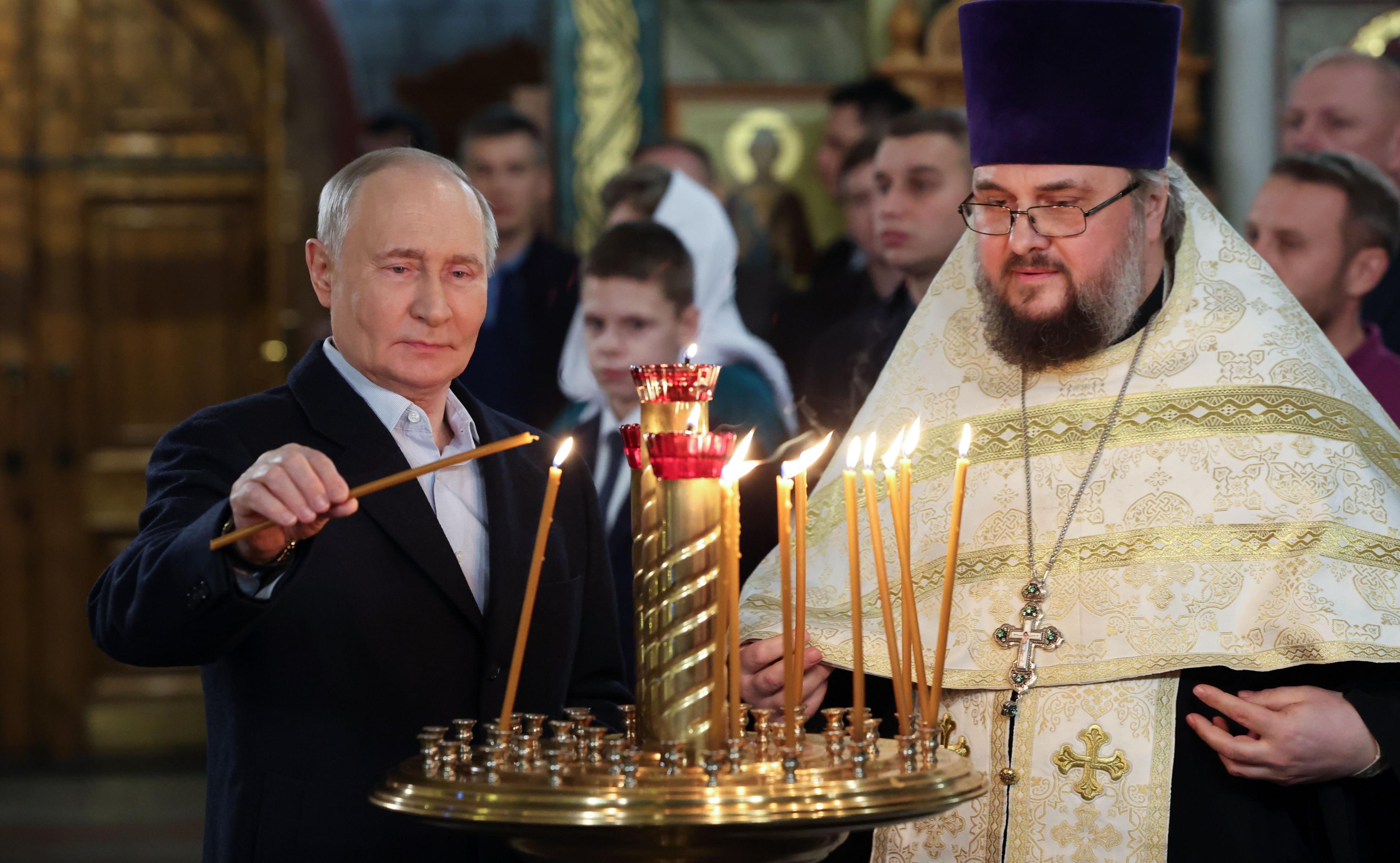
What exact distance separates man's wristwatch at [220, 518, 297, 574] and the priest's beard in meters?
1.36

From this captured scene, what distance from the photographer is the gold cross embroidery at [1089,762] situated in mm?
2801

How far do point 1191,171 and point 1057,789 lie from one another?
527 cm

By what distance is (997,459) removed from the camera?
9.93 feet

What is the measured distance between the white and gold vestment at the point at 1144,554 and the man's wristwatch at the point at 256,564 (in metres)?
0.98

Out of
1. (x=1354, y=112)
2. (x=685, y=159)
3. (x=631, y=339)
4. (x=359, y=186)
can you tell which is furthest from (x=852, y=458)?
(x=685, y=159)

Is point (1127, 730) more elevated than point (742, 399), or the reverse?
point (742, 399)

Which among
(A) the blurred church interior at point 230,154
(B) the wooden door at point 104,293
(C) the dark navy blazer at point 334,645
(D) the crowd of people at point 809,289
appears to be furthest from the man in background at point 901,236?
(B) the wooden door at point 104,293

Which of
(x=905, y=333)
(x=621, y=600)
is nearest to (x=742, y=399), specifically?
(x=621, y=600)

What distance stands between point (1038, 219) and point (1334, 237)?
6.68 feet

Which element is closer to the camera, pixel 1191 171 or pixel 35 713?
pixel 1191 171

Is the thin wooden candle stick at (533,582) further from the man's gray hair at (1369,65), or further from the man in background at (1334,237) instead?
the man's gray hair at (1369,65)

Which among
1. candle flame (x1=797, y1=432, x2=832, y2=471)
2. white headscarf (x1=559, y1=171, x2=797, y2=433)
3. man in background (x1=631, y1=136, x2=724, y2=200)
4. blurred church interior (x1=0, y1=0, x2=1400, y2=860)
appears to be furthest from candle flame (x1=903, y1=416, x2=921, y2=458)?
blurred church interior (x1=0, y1=0, x2=1400, y2=860)

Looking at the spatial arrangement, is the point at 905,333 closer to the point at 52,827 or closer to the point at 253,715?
the point at 253,715

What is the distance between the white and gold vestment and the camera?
2758 millimetres
